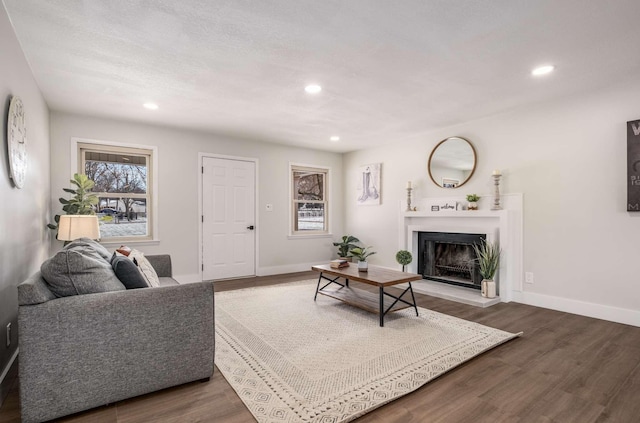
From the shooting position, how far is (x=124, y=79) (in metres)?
3.09

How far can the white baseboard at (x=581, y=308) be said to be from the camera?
3140 mm

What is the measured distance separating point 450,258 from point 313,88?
3.20 m

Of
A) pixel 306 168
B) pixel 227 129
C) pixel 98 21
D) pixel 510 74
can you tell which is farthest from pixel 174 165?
pixel 510 74

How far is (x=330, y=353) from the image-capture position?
2477mm

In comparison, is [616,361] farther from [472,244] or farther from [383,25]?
[383,25]

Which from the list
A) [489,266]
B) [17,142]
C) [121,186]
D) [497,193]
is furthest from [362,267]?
[121,186]

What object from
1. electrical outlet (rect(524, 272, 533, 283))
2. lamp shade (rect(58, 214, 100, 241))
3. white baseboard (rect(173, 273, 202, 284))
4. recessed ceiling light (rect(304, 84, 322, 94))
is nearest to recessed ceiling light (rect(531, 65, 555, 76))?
recessed ceiling light (rect(304, 84, 322, 94))

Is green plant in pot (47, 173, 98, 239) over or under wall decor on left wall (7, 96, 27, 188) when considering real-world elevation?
under

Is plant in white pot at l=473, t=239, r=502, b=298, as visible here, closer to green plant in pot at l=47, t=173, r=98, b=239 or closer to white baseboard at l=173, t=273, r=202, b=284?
white baseboard at l=173, t=273, r=202, b=284

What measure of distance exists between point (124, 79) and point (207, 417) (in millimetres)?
2996

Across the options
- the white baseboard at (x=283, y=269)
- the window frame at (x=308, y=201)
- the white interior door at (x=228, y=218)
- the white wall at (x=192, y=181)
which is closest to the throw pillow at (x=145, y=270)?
the white wall at (x=192, y=181)

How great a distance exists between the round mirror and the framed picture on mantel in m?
1.58

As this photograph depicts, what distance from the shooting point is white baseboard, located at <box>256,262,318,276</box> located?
565 cm

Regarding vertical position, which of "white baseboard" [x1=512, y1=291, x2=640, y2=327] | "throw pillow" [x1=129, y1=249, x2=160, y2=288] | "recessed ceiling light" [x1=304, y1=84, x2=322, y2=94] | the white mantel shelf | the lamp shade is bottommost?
"white baseboard" [x1=512, y1=291, x2=640, y2=327]
